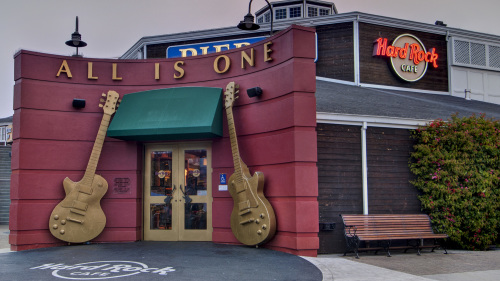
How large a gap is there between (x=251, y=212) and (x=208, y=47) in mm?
9181

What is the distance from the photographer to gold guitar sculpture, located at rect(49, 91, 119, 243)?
10312 millimetres

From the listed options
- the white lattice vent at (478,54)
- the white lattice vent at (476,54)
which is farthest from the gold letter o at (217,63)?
the white lattice vent at (478,54)

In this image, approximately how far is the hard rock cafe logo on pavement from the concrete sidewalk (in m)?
1.08

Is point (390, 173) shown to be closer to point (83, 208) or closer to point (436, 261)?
point (436, 261)

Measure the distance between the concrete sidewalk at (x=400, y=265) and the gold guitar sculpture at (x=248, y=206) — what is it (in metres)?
0.34

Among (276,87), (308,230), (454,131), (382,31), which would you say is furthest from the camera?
(382,31)

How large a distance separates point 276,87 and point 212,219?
3141 millimetres

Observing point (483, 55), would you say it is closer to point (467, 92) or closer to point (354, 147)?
point (467, 92)

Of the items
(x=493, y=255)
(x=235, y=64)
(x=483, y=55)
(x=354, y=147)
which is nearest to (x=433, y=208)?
(x=493, y=255)

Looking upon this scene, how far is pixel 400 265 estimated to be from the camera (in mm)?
8977

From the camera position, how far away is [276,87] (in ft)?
32.1

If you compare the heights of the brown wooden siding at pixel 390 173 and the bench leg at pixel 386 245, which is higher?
the brown wooden siding at pixel 390 173

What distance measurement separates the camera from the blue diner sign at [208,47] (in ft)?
56.0

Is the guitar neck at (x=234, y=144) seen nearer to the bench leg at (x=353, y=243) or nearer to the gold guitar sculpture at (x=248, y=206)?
the gold guitar sculpture at (x=248, y=206)
